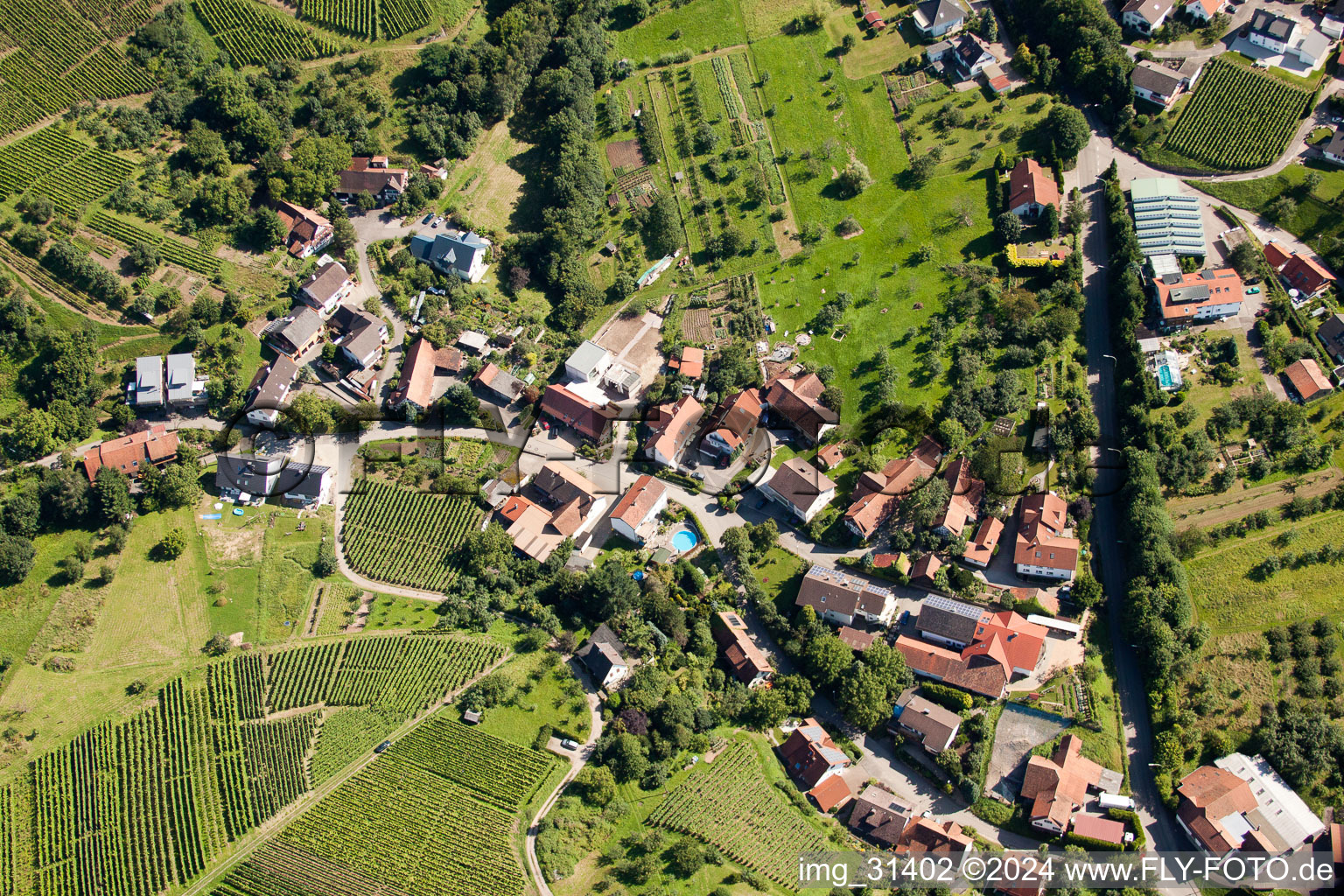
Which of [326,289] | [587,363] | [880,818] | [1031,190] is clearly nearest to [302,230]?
[326,289]

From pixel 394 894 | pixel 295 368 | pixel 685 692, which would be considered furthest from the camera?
pixel 295 368

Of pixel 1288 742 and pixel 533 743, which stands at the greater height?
pixel 1288 742

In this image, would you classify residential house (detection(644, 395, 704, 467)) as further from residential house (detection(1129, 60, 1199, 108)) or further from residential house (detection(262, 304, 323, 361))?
residential house (detection(1129, 60, 1199, 108))

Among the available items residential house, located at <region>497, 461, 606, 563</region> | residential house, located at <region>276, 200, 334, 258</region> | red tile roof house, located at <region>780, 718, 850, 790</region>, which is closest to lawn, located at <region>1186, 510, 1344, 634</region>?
red tile roof house, located at <region>780, 718, 850, 790</region>

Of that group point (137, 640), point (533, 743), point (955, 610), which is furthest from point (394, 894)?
point (955, 610)

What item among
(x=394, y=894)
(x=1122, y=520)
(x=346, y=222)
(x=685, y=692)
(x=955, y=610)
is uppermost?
(x=346, y=222)

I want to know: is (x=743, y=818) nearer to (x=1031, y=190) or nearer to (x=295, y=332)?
(x=295, y=332)

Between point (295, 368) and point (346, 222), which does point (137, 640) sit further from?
point (346, 222)

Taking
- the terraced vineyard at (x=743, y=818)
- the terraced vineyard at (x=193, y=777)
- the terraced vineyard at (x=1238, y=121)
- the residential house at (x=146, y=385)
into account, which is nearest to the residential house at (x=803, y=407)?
the terraced vineyard at (x=743, y=818)
